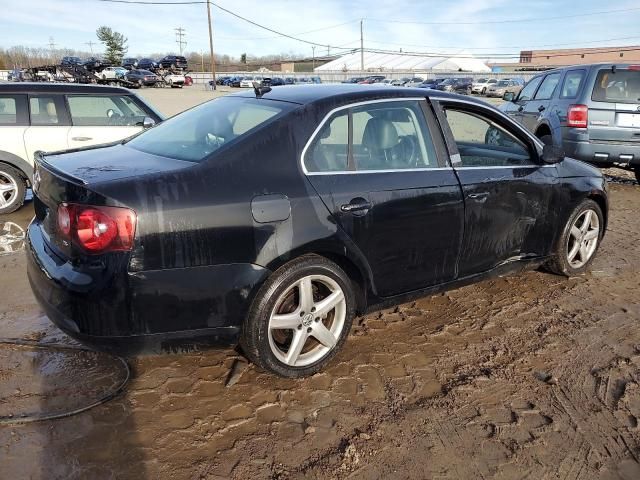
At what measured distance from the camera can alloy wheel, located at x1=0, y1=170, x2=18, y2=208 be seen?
253 inches

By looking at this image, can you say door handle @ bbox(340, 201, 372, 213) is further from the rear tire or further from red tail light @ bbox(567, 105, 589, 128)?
red tail light @ bbox(567, 105, 589, 128)

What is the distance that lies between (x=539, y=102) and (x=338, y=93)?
666 cm

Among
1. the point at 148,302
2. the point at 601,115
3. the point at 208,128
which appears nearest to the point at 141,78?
the point at 601,115

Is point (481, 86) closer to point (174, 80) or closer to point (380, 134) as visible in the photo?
point (174, 80)

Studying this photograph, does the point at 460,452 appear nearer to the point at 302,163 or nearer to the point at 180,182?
the point at 302,163

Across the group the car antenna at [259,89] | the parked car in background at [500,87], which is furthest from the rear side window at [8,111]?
the parked car in background at [500,87]

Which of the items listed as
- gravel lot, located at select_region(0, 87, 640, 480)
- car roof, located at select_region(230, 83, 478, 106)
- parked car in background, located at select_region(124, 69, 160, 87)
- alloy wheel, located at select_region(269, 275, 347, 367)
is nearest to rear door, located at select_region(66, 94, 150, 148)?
gravel lot, located at select_region(0, 87, 640, 480)

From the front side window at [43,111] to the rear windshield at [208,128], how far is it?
12.5 ft

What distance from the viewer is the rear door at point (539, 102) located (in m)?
8.35

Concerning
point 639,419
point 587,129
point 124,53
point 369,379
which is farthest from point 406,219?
point 124,53

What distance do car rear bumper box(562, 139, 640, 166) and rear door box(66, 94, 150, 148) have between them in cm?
614

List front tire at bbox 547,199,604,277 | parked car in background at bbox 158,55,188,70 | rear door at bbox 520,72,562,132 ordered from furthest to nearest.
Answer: parked car in background at bbox 158,55,188,70 < rear door at bbox 520,72,562,132 < front tire at bbox 547,199,604,277

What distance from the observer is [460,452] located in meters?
2.39

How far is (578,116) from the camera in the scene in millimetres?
7438
